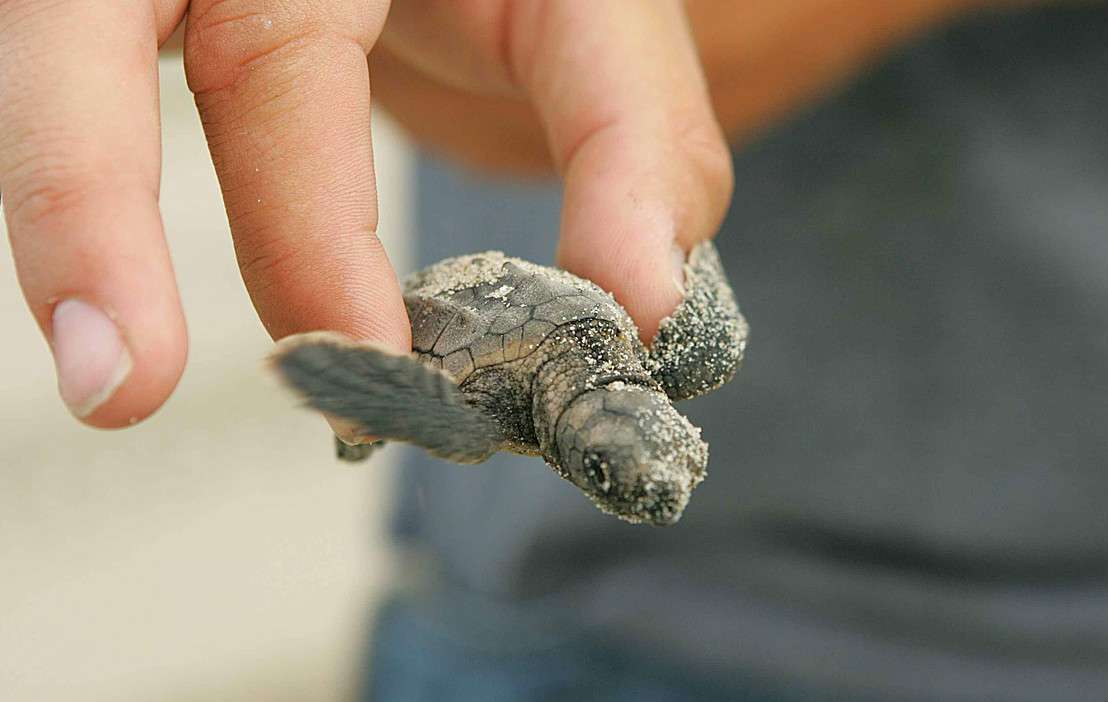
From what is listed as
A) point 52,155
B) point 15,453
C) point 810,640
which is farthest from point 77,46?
point 15,453

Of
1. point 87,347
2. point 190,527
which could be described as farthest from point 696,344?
point 190,527

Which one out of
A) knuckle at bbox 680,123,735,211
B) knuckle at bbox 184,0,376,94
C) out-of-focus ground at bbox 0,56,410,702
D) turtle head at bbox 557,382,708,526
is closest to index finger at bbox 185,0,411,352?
knuckle at bbox 184,0,376,94

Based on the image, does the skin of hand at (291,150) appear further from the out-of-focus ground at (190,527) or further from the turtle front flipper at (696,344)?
the out-of-focus ground at (190,527)

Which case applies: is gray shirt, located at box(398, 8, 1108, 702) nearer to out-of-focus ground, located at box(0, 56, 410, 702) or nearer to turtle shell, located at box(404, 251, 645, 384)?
turtle shell, located at box(404, 251, 645, 384)

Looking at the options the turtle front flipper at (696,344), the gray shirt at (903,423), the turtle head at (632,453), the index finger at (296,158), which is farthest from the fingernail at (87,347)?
the gray shirt at (903,423)

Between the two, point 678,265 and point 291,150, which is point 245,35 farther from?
point 678,265

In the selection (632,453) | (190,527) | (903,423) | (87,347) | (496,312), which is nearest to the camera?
(87,347)
